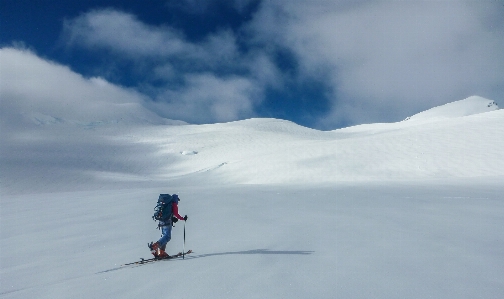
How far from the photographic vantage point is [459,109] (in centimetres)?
15800

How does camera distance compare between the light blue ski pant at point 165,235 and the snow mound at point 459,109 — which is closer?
the light blue ski pant at point 165,235

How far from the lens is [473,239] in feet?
20.0

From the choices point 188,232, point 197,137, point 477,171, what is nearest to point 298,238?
point 188,232

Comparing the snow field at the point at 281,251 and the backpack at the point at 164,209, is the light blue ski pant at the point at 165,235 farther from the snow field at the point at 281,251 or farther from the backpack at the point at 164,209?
the snow field at the point at 281,251

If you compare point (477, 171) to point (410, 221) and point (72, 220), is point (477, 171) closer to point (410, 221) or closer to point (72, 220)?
point (410, 221)

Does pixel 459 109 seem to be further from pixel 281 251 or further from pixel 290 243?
pixel 281 251

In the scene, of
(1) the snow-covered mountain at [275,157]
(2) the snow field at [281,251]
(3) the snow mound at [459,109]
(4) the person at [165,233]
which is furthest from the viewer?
(3) the snow mound at [459,109]

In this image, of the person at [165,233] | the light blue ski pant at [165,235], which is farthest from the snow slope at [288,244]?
the light blue ski pant at [165,235]

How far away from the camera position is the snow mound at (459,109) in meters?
151

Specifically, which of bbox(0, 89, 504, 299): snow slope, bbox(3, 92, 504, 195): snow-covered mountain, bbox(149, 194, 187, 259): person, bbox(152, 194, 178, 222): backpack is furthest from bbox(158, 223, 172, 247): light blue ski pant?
bbox(3, 92, 504, 195): snow-covered mountain

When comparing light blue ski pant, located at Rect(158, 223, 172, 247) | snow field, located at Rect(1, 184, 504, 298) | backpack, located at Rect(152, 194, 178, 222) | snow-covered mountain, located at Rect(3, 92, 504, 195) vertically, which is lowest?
snow field, located at Rect(1, 184, 504, 298)

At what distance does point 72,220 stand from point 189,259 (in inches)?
271

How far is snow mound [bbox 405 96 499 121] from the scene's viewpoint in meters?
151

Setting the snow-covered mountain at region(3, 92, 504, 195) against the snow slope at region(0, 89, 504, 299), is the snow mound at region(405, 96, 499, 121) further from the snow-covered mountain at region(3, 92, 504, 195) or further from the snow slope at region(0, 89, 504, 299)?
the snow slope at region(0, 89, 504, 299)
